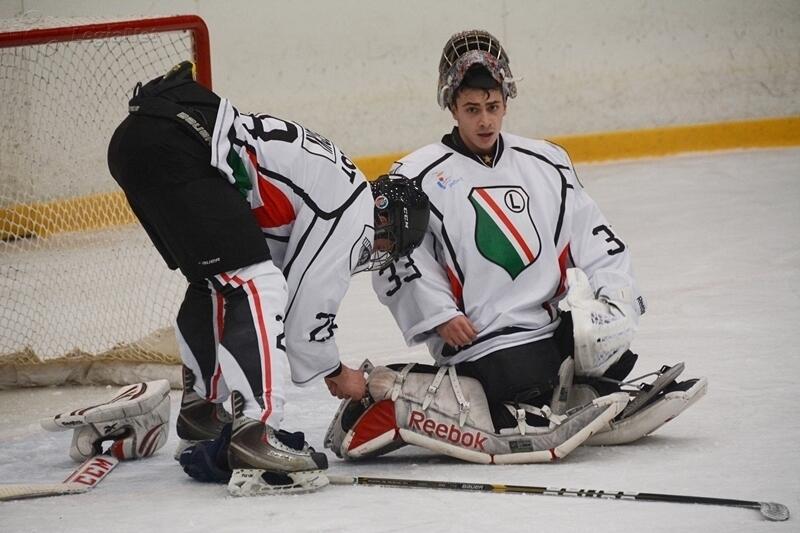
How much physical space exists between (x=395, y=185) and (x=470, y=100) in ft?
1.00

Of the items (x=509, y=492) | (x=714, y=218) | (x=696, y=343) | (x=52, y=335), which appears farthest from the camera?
(x=714, y=218)

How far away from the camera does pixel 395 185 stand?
10.1ft

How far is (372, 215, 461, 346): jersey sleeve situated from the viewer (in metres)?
3.13

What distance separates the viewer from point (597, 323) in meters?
3.00

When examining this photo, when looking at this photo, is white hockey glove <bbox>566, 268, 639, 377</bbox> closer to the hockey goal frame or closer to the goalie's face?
the goalie's face

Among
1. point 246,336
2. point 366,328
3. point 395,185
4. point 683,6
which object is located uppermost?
point 683,6

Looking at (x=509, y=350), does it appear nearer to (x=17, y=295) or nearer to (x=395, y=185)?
(x=395, y=185)

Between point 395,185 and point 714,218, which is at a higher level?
point 395,185

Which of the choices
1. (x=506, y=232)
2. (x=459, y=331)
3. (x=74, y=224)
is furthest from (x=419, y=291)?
(x=74, y=224)

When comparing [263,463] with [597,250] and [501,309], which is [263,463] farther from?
[597,250]

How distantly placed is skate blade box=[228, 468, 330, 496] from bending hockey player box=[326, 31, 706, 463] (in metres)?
0.29

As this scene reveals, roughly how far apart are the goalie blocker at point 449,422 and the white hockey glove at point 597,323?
105 millimetres

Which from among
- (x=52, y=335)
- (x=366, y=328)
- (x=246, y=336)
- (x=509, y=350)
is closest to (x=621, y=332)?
(x=509, y=350)

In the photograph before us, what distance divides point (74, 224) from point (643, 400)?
101 inches
